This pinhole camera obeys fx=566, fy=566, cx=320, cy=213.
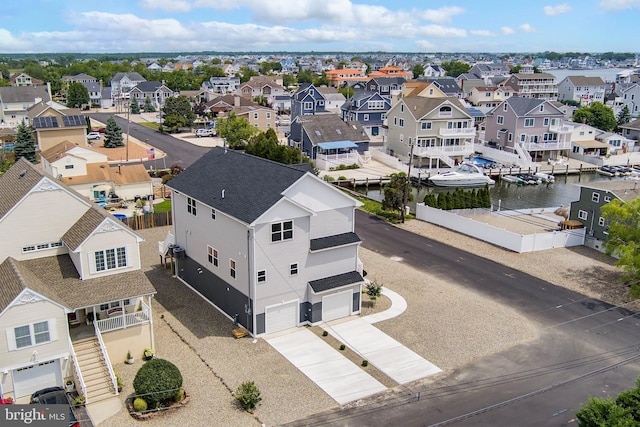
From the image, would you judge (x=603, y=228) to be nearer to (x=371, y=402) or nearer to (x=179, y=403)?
(x=371, y=402)

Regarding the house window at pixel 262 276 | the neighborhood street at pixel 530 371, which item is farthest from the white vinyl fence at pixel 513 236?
the house window at pixel 262 276

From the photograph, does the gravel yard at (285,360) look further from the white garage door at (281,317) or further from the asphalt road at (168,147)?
the asphalt road at (168,147)

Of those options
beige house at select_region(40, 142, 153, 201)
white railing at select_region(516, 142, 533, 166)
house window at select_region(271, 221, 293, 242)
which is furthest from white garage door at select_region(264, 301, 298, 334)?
white railing at select_region(516, 142, 533, 166)

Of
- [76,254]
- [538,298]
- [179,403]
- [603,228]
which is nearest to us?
[179,403]

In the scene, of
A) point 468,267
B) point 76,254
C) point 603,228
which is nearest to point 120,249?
point 76,254

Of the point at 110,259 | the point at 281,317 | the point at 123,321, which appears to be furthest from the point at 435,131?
the point at 123,321

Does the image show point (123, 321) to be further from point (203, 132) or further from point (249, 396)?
point (203, 132)
